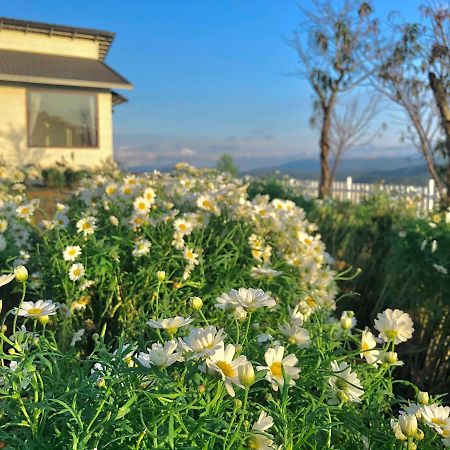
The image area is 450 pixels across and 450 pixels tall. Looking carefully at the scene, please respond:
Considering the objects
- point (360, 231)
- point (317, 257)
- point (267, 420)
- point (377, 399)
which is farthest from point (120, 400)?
point (360, 231)

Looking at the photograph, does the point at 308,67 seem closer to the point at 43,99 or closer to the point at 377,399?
the point at 43,99

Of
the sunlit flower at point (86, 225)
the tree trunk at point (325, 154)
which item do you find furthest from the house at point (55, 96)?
the sunlit flower at point (86, 225)

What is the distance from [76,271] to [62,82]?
14.2m

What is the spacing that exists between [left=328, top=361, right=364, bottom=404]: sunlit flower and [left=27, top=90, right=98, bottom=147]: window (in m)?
16.7

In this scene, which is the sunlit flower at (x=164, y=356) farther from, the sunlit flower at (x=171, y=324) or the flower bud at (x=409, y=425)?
the flower bud at (x=409, y=425)

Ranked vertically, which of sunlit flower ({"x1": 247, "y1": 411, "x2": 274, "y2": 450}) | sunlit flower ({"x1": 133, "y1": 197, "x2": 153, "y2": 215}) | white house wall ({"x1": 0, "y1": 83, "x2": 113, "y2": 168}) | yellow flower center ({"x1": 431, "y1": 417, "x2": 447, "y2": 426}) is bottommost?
yellow flower center ({"x1": 431, "y1": 417, "x2": 447, "y2": 426})

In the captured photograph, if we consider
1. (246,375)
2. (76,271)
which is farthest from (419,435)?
(76,271)

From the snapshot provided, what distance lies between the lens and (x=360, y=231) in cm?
692

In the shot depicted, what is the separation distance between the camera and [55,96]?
17297 mm

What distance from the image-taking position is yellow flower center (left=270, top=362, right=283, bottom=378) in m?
1.31

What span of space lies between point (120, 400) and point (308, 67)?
1711 cm

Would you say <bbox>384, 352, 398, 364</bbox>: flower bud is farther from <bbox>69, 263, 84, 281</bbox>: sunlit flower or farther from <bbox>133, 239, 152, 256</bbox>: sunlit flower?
<bbox>69, 263, 84, 281</bbox>: sunlit flower

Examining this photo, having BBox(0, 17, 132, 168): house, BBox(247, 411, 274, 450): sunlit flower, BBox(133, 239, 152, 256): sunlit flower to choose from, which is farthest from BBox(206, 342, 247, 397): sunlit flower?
BBox(0, 17, 132, 168): house

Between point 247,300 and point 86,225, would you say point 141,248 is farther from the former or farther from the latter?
point 247,300
